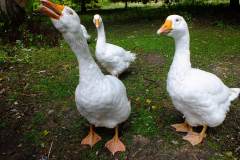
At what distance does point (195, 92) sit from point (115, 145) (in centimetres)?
126

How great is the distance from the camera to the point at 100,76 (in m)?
4.45

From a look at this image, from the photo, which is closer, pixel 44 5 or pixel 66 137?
pixel 44 5

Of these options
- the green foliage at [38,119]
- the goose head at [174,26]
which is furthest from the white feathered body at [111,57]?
the goose head at [174,26]

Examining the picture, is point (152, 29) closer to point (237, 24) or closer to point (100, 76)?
point (237, 24)

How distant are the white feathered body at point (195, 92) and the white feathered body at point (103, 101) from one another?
2.26ft

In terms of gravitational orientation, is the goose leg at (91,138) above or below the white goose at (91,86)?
below

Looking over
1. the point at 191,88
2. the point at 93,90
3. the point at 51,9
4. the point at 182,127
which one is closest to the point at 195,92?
the point at 191,88

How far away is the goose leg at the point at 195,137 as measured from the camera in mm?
4887

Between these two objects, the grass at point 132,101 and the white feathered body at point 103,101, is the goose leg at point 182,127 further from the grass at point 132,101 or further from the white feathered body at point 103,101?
the white feathered body at point 103,101

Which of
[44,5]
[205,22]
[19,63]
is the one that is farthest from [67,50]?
[44,5]

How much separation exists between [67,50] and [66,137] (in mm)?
4056

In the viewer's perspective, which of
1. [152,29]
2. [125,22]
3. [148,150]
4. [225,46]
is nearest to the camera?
[148,150]

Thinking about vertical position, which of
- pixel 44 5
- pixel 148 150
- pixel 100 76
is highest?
pixel 44 5

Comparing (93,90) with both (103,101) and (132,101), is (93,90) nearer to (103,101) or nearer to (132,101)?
(103,101)
